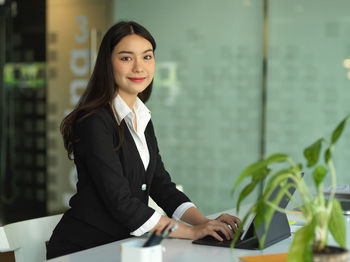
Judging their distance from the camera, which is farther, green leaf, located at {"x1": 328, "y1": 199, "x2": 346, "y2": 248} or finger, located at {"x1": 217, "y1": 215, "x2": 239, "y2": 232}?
finger, located at {"x1": 217, "y1": 215, "x2": 239, "y2": 232}

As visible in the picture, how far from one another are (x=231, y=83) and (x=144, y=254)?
349 centimetres

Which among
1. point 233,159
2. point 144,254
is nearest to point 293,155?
point 233,159

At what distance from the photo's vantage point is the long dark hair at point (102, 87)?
2.10 m

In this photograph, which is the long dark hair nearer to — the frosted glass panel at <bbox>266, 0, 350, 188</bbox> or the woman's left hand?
the woman's left hand

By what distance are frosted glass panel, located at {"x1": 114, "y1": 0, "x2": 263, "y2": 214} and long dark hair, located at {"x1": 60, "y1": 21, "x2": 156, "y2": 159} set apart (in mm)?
2464

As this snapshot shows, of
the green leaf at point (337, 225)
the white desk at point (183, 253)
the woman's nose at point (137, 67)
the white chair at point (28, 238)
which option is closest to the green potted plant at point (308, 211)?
the green leaf at point (337, 225)

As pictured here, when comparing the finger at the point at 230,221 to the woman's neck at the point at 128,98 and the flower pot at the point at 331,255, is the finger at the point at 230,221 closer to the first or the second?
the woman's neck at the point at 128,98

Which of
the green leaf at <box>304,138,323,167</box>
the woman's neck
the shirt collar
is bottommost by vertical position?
the green leaf at <box>304,138,323,167</box>

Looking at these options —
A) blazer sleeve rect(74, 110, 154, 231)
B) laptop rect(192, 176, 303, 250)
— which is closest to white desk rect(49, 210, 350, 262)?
laptop rect(192, 176, 303, 250)

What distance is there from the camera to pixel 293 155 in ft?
14.8

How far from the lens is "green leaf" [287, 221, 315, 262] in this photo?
105 centimetres

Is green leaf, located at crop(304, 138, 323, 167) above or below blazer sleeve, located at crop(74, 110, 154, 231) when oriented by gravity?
above

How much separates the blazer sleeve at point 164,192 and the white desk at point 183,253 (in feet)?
1.48

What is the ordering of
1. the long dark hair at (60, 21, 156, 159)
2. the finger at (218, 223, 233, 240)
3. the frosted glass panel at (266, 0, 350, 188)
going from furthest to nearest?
the frosted glass panel at (266, 0, 350, 188) → the long dark hair at (60, 21, 156, 159) → the finger at (218, 223, 233, 240)
